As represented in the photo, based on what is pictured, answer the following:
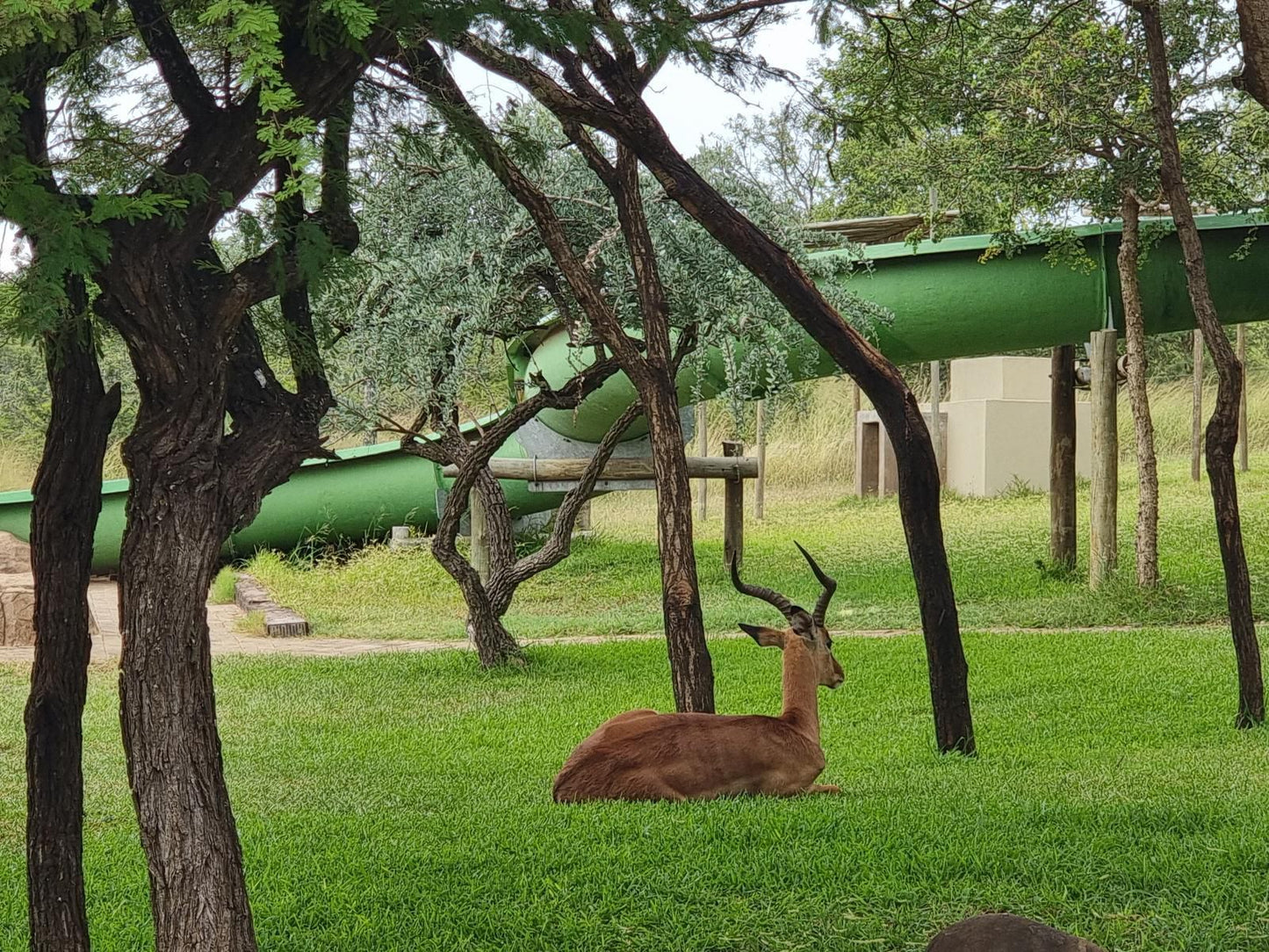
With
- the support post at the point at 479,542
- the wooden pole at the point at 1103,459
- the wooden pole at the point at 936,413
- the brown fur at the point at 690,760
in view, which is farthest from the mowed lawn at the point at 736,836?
the wooden pole at the point at 936,413

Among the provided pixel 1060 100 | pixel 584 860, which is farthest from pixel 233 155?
pixel 1060 100

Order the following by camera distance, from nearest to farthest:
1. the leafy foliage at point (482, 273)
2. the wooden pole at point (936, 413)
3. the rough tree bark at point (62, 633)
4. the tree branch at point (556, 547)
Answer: the rough tree bark at point (62, 633) → the leafy foliage at point (482, 273) → the tree branch at point (556, 547) → the wooden pole at point (936, 413)

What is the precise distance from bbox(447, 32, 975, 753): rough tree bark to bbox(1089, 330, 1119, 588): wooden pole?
21.2 feet

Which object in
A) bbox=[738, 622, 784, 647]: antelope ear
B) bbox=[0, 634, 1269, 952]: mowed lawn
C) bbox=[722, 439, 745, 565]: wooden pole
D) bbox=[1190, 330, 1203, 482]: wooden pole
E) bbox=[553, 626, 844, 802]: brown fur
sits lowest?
bbox=[0, 634, 1269, 952]: mowed lawn

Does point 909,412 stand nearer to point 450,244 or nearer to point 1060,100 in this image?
point 450,244

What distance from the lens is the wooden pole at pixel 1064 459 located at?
1424 cm

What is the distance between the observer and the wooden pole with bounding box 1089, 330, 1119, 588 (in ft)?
42.3

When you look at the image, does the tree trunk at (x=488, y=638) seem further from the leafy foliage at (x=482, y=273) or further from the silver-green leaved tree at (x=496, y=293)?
the leafy foliage at (x=482, y=273)

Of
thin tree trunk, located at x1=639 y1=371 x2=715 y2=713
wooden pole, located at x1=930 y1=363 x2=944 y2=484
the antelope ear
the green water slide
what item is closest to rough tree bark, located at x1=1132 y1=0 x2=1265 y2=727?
the antelope ear

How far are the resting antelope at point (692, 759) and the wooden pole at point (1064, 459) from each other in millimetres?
8937

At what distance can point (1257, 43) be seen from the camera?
4930mm

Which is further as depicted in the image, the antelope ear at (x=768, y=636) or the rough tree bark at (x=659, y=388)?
the rough tree bark at (x=659, y=388)

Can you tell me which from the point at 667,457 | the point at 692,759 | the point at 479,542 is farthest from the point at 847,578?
the point at 692,759

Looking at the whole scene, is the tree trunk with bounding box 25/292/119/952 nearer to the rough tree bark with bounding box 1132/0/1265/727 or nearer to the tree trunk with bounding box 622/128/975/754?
the tree trunk with bounding box 622/128/975/754
